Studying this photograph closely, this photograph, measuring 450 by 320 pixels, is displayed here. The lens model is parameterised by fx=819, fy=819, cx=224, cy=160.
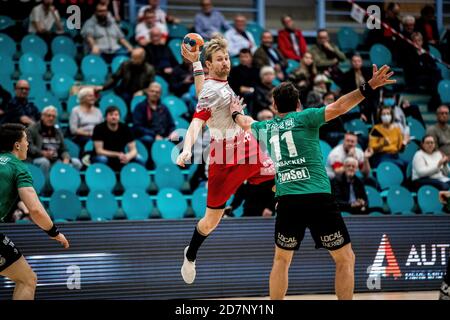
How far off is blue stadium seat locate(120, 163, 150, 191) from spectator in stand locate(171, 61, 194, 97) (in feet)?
8.34

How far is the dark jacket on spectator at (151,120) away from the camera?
1309 centimetres

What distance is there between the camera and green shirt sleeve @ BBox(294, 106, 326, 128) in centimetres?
732

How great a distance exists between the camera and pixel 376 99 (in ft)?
47.9

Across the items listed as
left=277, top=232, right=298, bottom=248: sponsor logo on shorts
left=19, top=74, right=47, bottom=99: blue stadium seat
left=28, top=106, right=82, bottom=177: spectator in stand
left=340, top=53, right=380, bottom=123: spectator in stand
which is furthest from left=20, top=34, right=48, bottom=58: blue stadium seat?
left=277, top=232, right=298, bottom=248: sponsor logo on shorts

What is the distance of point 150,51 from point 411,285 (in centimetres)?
626

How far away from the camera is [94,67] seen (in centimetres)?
1427

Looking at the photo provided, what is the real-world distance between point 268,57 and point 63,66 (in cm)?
372

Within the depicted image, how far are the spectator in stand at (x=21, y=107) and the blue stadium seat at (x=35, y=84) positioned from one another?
74 centimetres

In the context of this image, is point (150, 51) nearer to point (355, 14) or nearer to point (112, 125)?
point (112, 125)

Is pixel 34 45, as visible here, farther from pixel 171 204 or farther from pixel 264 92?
pixel 171 204

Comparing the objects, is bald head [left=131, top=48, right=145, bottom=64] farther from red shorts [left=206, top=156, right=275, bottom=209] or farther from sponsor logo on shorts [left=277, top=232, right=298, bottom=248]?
sponsor logo on shorts [left=277, top=232, right=298, bottom=248]

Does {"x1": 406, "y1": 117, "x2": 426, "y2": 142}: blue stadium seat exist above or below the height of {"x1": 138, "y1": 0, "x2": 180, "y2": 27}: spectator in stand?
below

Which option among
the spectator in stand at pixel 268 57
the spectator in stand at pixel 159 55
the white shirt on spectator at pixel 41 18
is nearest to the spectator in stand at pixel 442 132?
the spectator in stand at pixel 268 57

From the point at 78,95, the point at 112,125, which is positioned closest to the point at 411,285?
the point at 112,125
